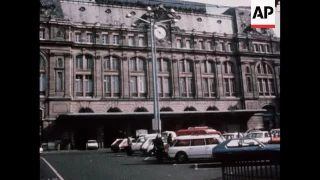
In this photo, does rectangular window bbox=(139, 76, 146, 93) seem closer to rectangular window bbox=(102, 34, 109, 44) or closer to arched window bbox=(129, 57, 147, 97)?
arched window bbox=(129, 57, 147, 97)

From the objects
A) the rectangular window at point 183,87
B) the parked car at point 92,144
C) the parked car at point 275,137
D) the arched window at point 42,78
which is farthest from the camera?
the rectangular window at point 183,87

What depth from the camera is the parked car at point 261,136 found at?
3418 mm

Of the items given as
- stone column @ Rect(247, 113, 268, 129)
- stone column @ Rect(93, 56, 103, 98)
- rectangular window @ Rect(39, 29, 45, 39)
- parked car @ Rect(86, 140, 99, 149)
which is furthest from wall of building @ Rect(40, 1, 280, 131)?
parked car @ Rect(86, 140, 99, 149)

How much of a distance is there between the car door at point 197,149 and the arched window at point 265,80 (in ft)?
3.40

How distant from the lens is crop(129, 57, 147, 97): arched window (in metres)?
3.71

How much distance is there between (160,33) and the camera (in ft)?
12.1

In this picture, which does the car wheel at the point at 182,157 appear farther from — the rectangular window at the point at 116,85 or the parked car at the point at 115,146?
the rectangular window at the point at 116,85

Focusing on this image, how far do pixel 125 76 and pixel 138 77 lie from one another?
20cm

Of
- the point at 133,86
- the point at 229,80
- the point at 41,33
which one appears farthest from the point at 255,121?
the point at 41,33

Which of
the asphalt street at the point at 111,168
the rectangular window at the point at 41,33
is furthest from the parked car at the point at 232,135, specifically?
the rectangular window at the point at 41,33

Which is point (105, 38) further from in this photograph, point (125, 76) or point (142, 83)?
point (142, 83)
